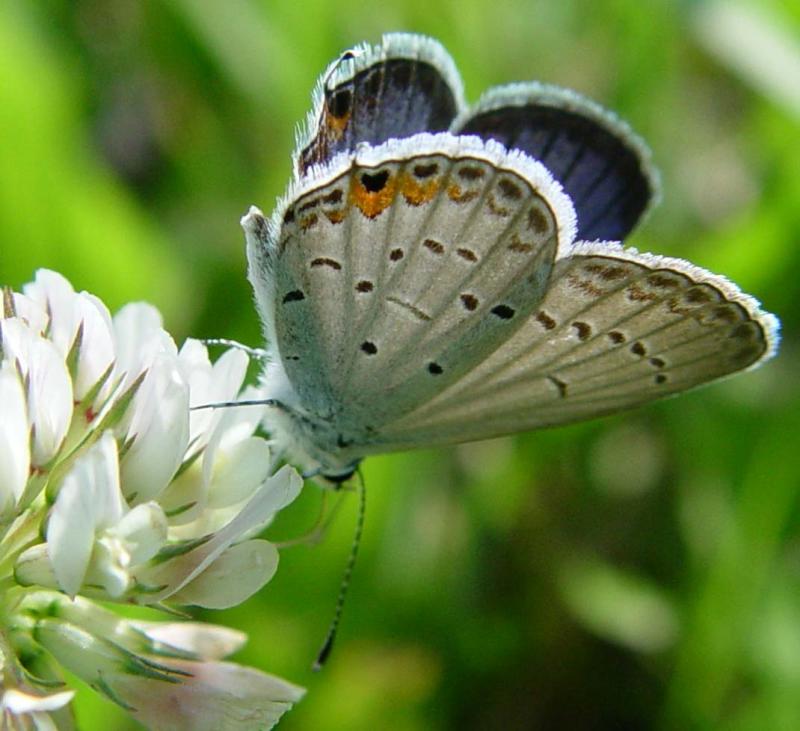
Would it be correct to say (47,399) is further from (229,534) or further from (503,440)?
(503,440)

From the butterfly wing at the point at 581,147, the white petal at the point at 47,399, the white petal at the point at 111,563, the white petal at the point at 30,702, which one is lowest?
the white petal at the point at 30,702

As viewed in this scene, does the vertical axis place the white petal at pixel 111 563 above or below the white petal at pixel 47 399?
below

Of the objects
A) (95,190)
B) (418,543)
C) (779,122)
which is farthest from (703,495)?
(95,190)

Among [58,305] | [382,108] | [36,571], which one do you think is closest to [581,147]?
[382,108]

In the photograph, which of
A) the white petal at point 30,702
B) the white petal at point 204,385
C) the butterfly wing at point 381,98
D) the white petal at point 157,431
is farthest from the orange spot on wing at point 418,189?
the white petal at point 30,702

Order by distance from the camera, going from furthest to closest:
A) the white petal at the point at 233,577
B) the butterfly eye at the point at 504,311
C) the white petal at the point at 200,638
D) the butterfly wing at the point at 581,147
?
the butterfly wing at the point at 581,147
the butterfly eye at the point at 504,311
the white petal at the point at 200,638
the white petal at the point at 233,577

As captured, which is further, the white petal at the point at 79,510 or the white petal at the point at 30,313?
the white petal at the point at 30,313

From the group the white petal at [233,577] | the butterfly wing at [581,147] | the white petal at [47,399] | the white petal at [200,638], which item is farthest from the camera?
the butterfly wing at [581,147]

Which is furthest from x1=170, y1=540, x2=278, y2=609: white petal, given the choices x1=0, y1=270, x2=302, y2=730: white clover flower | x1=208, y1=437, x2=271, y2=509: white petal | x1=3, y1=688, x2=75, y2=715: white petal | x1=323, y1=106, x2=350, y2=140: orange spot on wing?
x1=323, y1=106, x2=350, y2=140: orange spot on wing

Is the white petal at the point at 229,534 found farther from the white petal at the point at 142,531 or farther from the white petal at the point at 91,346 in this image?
the white petal at the point at 91,346
